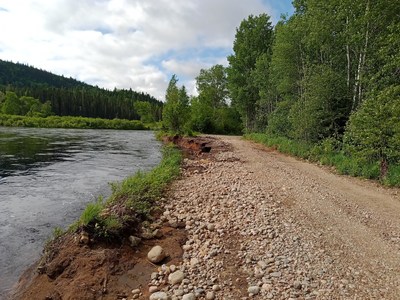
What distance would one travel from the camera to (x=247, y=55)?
4625 cm

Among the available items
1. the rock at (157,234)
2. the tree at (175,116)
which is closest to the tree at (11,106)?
the tree at (175,116)

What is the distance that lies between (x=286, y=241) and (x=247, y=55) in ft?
141

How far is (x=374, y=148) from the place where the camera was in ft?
42.4

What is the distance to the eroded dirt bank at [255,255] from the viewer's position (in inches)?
207

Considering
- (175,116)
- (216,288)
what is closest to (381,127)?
(216,288)

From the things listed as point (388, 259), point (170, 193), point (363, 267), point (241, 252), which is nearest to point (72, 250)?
point (241, 252)

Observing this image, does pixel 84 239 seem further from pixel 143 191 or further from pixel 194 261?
pixel 143 191

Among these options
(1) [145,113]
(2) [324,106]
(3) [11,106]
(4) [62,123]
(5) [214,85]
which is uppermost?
(5) [214,85]

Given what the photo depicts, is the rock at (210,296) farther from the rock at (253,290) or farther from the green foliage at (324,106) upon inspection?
the green foliage at (324,106)

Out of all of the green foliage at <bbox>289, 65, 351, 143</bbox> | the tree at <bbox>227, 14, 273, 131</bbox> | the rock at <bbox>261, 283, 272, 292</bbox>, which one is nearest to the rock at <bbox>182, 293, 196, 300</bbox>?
the rock at <bbox>261, 283, 272, 292</bbox>

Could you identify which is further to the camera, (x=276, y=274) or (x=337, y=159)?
(x=337, y=159)

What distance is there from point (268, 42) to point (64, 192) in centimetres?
4018

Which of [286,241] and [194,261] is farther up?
[286,241]

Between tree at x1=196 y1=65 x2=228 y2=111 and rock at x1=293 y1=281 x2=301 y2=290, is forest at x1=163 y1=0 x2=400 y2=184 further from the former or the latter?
tree at x1=196 y1=65 x2=228 y2=111
